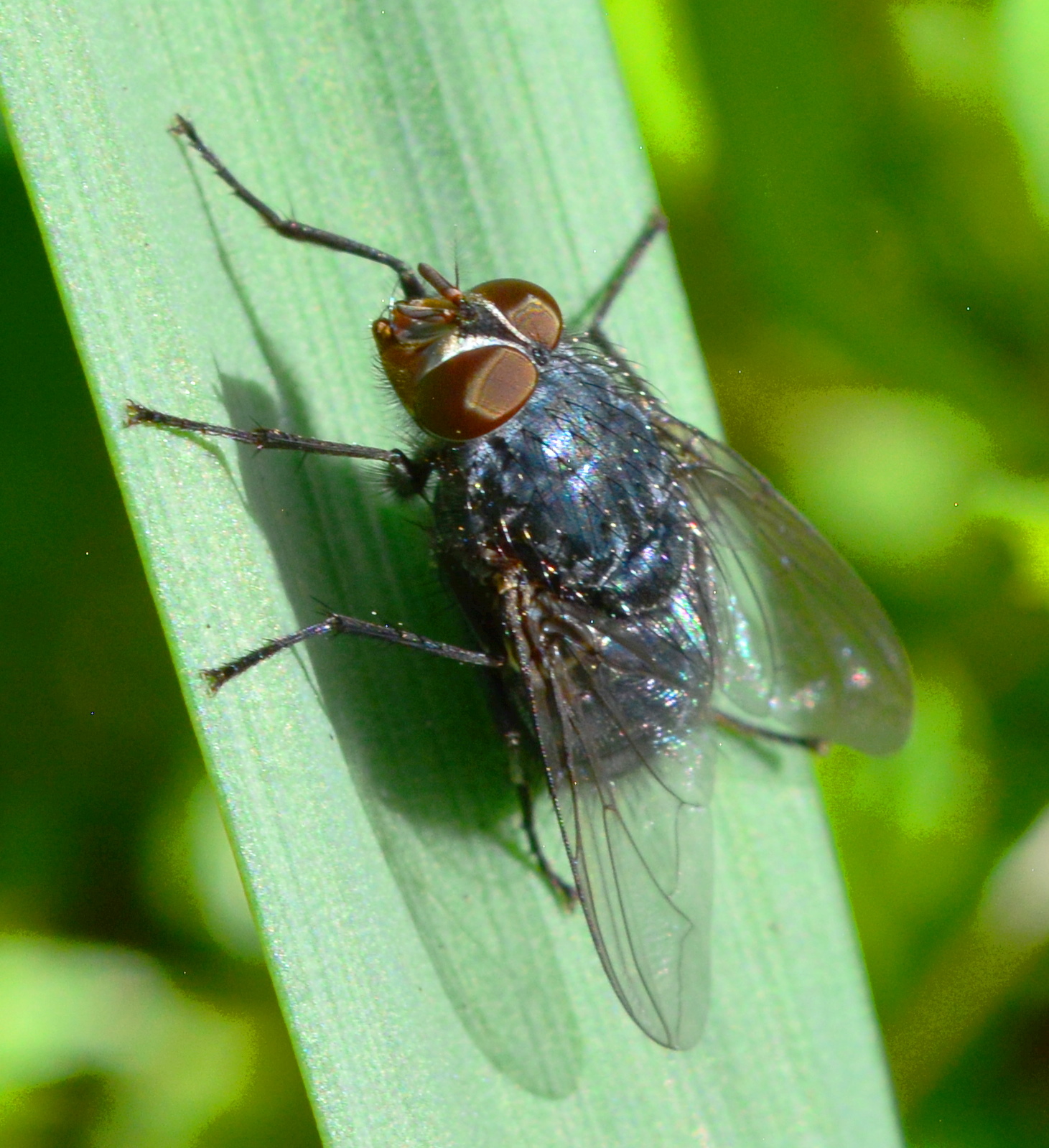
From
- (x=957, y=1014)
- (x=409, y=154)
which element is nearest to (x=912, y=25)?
(x=409, y=154)

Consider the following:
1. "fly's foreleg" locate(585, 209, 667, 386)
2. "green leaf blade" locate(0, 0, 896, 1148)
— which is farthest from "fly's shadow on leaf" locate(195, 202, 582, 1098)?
"fly's foreleg" locate(585, 209, 667, 386)

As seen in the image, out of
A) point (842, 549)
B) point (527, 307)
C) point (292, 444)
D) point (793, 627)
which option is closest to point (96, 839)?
point (292, 444)

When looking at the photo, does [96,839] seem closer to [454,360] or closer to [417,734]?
[417,734]

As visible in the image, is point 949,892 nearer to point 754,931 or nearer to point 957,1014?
point 957,1014

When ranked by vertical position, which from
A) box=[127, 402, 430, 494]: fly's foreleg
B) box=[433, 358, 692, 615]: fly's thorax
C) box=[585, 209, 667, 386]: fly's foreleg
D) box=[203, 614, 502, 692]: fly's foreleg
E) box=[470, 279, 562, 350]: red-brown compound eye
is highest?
box=[585, 209, 667, 386]: fly's foreleg

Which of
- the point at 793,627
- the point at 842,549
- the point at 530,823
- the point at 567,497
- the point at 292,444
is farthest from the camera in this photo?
the point at 842,549

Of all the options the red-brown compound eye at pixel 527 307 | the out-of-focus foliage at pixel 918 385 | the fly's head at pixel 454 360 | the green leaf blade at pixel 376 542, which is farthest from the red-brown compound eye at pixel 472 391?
the out-of-focus foliage at pixel 918 385

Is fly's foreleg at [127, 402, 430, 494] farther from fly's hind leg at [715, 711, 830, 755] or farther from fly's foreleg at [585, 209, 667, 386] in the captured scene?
fly's hind leg at [715, 711, 830, 755]
